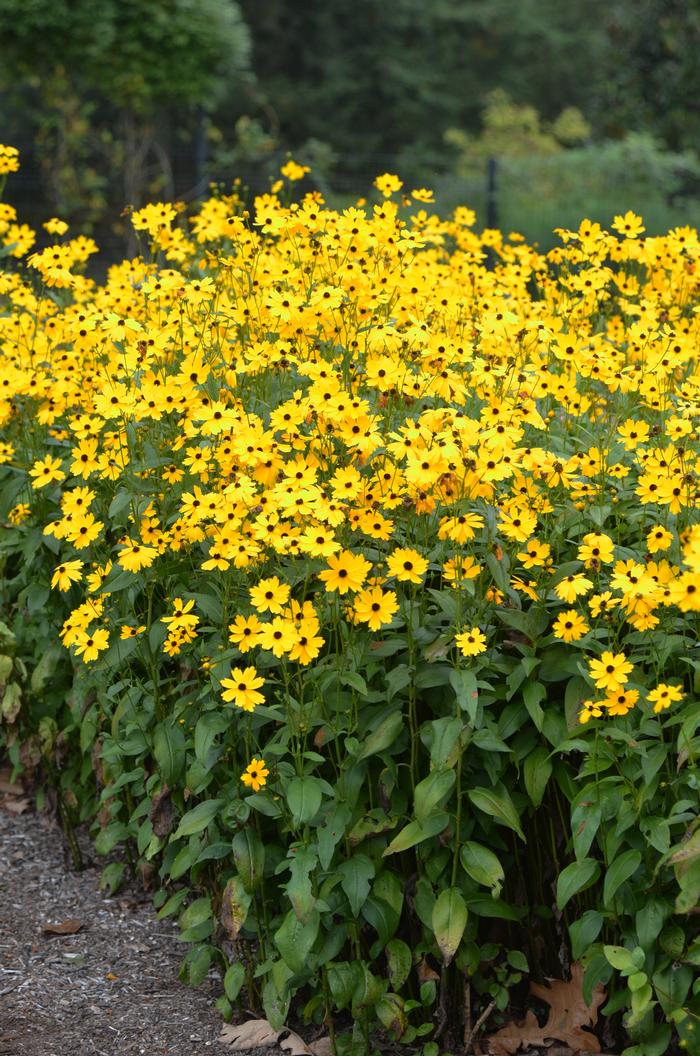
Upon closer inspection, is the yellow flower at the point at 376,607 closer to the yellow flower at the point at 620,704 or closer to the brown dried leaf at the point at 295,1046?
the yellow flower at the point at 620,704

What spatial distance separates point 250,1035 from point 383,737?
2.58ft

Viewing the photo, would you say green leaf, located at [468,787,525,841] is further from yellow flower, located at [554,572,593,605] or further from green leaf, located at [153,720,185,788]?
green leaf, located at [153,720,185,788]

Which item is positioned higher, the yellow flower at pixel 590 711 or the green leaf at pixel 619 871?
the yellow flower at pixel 590 711

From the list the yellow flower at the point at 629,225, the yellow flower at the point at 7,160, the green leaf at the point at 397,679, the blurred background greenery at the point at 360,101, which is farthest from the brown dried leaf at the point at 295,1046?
the blurred background greenery at the point at 360,101

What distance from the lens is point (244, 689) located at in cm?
258

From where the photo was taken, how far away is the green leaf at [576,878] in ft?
8.14

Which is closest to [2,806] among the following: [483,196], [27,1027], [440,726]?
[27,1027]

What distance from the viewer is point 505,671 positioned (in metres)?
2.60

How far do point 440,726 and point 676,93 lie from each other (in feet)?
50.4

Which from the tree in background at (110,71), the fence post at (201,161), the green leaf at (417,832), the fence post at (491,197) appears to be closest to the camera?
the green leaf at (417,832)

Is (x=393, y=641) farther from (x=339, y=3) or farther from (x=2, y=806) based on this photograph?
(x=339, y=3)

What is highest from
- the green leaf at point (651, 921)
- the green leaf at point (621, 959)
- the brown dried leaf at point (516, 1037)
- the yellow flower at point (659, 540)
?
the yellow flower at point (659, 540)

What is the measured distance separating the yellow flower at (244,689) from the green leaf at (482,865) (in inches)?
19.6

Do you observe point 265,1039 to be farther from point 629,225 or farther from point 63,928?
point 629,225
